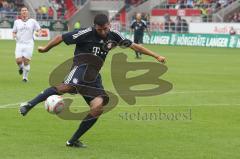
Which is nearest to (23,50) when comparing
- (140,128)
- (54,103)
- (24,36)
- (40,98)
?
(24,36)

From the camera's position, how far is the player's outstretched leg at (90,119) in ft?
35.7

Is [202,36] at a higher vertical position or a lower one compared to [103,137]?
lower

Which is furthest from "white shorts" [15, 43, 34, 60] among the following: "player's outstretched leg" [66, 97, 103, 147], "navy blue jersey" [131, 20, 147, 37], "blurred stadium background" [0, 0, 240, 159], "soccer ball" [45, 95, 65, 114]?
"navy blue jersey" [131, 20, 147, 37]

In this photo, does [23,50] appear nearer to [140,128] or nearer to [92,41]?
[140,128]

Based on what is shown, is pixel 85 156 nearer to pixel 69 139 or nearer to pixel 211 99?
pixel 69 139

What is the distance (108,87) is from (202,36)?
32339 mm

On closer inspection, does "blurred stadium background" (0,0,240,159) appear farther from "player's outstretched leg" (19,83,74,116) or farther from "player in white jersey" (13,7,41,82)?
"player in white jersey" (13,7,41,82)

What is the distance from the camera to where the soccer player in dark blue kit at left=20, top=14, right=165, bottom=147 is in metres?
10.8

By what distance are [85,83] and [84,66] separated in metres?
0.35

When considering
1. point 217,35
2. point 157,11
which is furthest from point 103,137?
point 157,11

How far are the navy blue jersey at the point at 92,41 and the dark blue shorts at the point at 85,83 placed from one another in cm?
32

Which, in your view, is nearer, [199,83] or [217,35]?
[199,83]

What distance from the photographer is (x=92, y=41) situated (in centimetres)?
1108

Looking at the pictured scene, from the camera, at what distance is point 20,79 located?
23031mm
